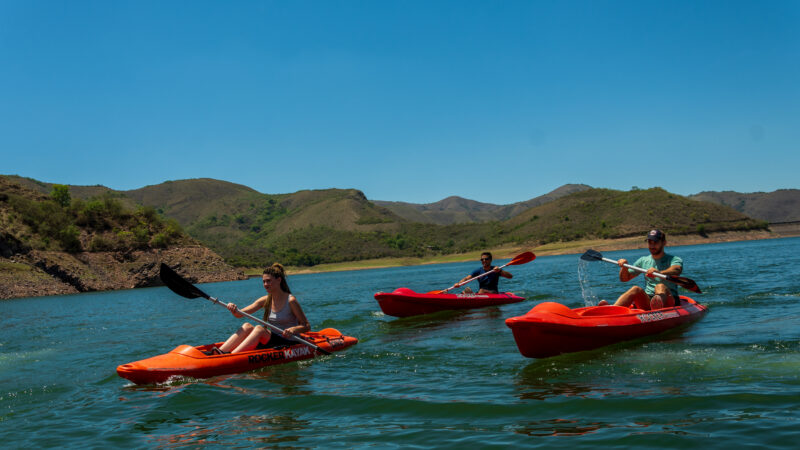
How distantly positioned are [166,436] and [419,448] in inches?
121

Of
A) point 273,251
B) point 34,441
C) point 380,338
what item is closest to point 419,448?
point 34,441

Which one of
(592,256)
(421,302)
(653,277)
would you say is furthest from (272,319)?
(653,277)

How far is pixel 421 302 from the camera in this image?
1689 cm

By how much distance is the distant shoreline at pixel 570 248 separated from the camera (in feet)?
327

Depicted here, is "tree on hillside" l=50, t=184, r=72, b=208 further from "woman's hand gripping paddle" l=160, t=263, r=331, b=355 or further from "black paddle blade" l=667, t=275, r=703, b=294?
"black paddle blade" l=667, t=275, r=703, b=294

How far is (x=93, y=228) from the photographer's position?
7300cm

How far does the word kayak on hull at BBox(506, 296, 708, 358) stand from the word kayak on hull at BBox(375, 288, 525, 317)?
7.49 metres

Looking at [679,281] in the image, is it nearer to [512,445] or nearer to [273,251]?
[512,445]

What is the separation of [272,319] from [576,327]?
5.53 m

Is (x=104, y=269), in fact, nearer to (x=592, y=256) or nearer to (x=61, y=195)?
(x=61, y=195)

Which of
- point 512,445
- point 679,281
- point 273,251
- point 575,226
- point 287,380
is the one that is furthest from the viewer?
point 273,251

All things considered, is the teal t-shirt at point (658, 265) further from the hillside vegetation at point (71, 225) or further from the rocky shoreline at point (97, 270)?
the hillside vegetation at point (71, 225)

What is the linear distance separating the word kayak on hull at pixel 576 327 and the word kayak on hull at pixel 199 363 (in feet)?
14.1

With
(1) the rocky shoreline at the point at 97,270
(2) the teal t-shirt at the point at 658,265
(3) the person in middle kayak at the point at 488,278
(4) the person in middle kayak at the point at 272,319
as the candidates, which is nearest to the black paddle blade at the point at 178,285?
(4) the person in middle kayak at the point at 272,319
